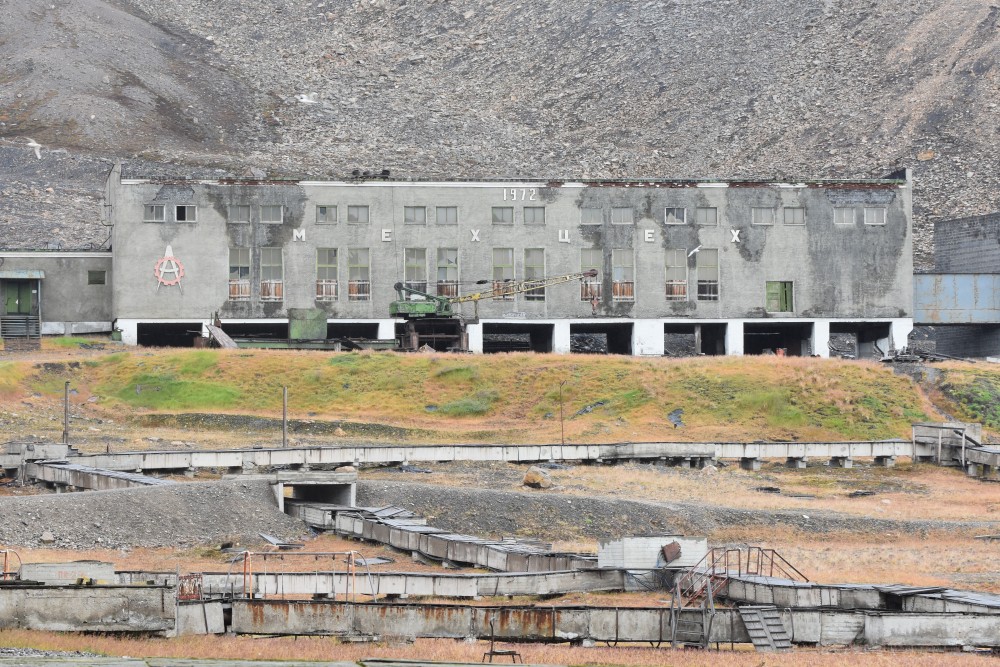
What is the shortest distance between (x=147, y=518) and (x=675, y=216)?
171 feet

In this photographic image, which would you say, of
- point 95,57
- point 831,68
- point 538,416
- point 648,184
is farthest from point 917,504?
point 95,57

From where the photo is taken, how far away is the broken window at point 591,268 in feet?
302

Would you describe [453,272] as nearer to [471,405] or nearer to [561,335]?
[561,335]

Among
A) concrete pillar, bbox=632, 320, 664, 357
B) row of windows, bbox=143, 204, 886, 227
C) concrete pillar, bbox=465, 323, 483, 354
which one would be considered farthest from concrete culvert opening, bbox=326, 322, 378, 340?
concrete pillar, bbox=632, 320, 664, 357

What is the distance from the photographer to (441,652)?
31141mm

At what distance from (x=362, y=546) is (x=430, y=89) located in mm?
156637

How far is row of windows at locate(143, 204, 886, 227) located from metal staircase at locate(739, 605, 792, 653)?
58715 millimetres

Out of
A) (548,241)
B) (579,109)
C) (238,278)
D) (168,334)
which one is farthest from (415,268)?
(579,109)

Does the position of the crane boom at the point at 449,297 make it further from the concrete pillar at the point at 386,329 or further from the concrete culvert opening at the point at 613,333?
the concrete culvert opening at the point at 613,333

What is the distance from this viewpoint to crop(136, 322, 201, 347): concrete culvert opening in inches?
3563

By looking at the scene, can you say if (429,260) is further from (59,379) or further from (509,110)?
(509,110)

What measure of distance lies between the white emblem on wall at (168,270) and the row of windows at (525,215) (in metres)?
2.09

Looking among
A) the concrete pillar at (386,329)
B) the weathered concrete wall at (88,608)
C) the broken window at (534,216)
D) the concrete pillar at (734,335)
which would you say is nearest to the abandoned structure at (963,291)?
the concrete pillar at (734,335)

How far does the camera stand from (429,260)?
3602 inches
